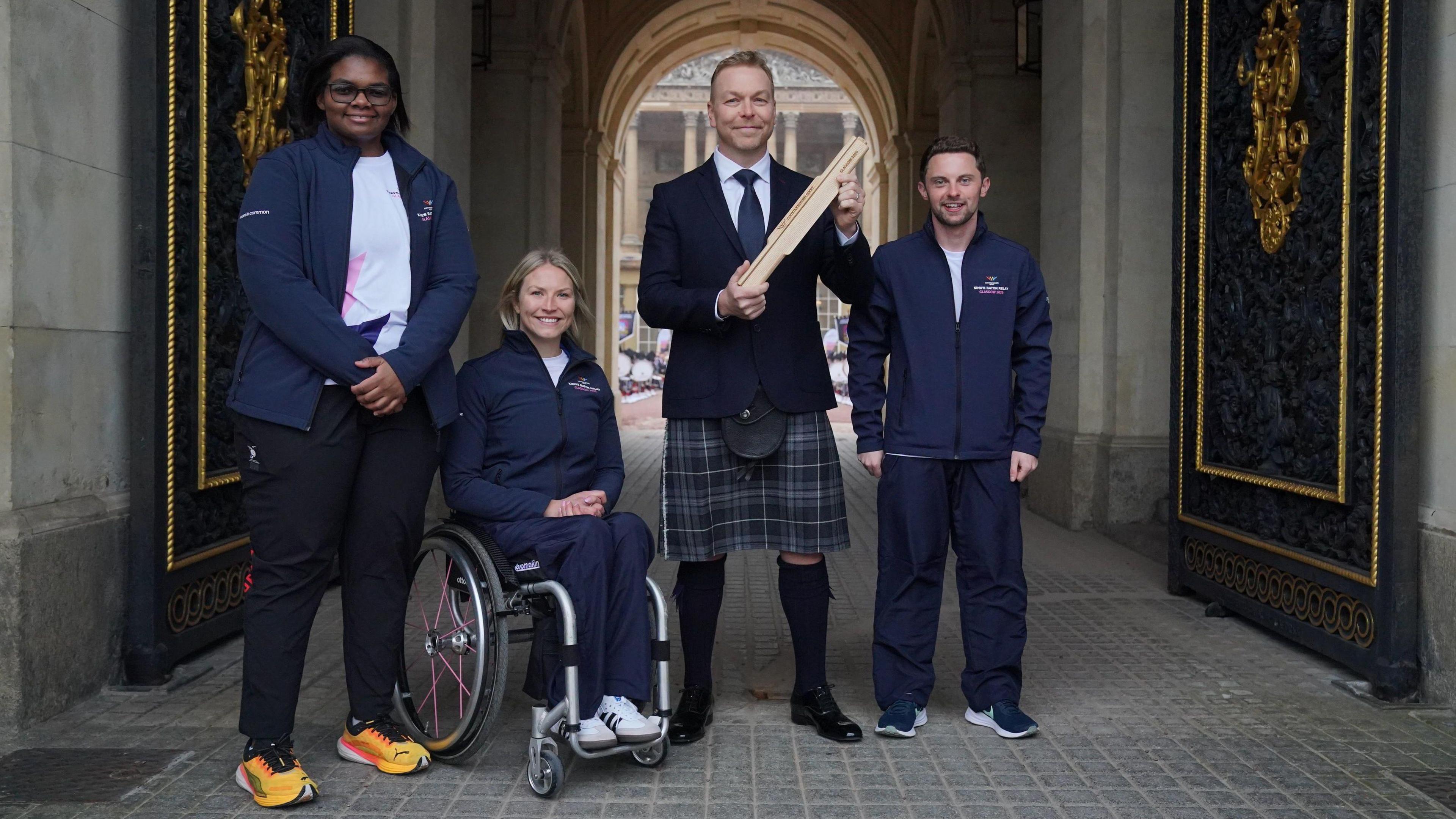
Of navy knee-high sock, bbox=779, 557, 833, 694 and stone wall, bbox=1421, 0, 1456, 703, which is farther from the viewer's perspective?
stone wall, bbox=1421, 0, 1456, 703

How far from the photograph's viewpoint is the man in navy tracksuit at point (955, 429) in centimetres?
398

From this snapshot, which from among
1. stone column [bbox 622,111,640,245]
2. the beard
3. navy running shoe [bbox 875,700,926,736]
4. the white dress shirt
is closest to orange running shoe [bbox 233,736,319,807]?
navy running shoe [bbox 875,700,926,736]

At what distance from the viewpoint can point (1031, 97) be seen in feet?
43.0

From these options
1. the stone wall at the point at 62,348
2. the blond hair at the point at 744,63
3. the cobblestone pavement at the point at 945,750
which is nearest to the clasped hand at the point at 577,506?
the cobblestone pavement at the point at 945,750

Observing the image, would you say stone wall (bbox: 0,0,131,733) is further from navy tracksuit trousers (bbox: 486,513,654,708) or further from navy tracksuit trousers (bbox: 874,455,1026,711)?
navy tracksuit trousers (bbox: 874,455,1026,711)

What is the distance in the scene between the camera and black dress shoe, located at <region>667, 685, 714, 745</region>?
3832 mm

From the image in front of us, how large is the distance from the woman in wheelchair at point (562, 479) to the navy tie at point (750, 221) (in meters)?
0.53

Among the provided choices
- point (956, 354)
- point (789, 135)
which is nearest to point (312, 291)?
point (956, 354)

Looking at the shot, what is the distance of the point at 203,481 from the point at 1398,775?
415cm

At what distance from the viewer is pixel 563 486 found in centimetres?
372

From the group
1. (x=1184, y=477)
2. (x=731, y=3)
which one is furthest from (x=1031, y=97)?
(x=731, y=3)

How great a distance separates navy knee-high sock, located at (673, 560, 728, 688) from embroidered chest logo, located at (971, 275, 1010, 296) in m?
1.19

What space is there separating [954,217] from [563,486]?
147 cm

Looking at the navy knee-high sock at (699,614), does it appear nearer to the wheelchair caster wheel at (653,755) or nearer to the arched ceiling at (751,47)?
the wheelchair caster wheel at (653,755)
